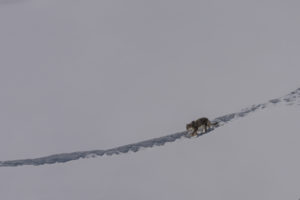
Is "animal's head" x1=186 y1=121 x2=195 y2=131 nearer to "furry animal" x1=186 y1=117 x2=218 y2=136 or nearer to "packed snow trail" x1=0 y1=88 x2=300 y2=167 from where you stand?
"furry animal" x1=186 y1=117 x2=218 y2=136

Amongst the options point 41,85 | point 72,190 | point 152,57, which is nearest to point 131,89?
point 152,57

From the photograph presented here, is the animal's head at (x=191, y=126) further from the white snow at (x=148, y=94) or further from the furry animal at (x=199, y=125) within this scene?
the white snow at (x=148, y=94)

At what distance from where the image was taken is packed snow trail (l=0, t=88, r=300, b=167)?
516cm

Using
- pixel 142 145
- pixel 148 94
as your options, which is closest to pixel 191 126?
pixel 142 145

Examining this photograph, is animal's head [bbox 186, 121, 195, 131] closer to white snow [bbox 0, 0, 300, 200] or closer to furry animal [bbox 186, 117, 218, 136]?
furry animal [bbox 186, 117, 218, 136]

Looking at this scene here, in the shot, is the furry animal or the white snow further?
the furry animal

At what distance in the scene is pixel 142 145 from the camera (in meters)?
5.23

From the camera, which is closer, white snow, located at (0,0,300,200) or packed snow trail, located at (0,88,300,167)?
white snow, located at (0,0,300,200)

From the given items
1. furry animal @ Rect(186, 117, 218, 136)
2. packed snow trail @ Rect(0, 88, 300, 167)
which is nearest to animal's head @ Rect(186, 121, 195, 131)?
furry animal @ Rect(186, 117, 218, 136)

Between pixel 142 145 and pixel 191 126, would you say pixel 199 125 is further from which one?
pixel 142 145

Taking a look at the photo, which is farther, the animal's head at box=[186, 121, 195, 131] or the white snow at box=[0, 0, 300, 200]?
the animal's head at box=[186, 121, 195, 131]

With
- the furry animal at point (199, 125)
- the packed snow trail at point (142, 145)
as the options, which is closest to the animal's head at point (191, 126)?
the furry animal at point (199, 125)

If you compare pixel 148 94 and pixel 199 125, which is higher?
pixel 148 94

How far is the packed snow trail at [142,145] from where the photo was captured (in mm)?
5156
